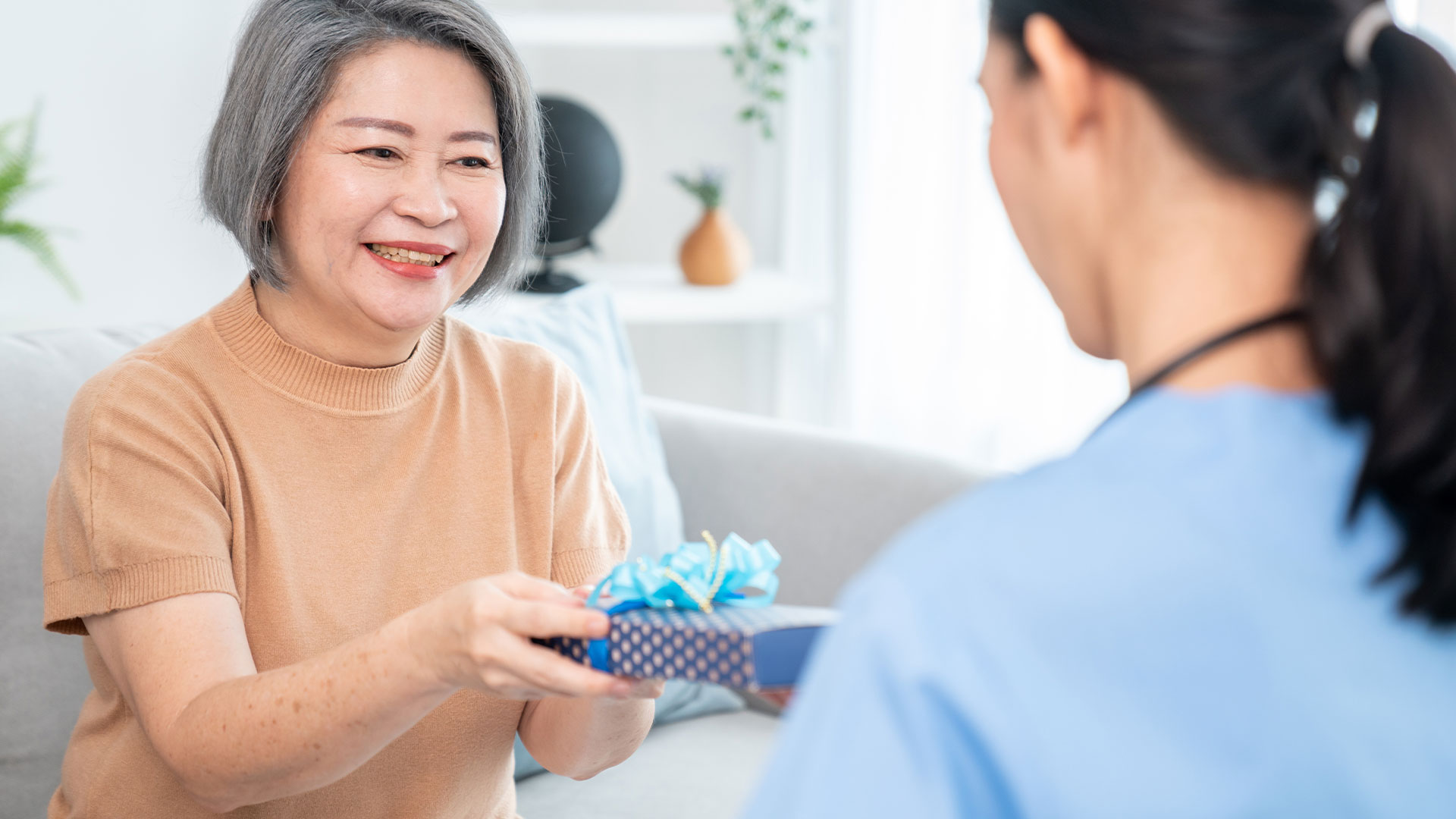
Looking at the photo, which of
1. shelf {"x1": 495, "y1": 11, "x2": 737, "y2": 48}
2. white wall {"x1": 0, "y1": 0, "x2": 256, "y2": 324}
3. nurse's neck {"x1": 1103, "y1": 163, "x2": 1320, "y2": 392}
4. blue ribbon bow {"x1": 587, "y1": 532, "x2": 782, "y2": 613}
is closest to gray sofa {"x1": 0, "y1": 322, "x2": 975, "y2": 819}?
blue ribbon bow {"x1": 587, "y1": 532, "x2": 782, "y2": 613}

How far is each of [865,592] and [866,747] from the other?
60mm

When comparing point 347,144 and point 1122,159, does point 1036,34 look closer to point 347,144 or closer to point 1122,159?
point 1122,159

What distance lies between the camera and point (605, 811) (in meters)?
1.38

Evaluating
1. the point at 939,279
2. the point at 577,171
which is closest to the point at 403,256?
the point at 577,171

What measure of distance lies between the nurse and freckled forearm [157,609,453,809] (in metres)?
0.43

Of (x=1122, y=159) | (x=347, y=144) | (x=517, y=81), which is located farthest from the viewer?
(x=517, y=81)

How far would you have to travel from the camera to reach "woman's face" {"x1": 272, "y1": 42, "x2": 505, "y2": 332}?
1089 millimetres

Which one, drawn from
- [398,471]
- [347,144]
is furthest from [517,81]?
[398,471]

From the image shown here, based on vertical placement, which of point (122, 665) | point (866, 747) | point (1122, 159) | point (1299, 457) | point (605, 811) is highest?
point (1122, 159)

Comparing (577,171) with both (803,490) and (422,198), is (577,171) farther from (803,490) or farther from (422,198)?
(422,198)

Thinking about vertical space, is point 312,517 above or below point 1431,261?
below

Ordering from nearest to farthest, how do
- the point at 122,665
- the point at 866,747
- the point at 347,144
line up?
the point at 866,747 < the point at 122,665 < the point at 347,144

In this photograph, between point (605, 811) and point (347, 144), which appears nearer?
point (347, 144)

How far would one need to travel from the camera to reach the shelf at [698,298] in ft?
7.90
